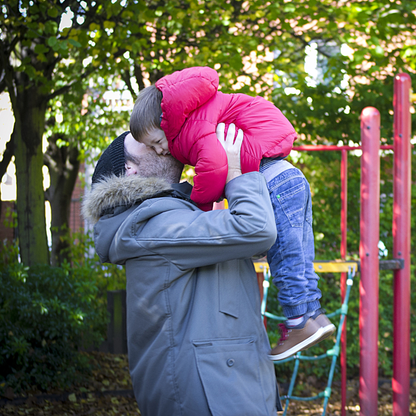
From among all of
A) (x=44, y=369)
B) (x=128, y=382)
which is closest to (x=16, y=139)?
(x=44, y=369)

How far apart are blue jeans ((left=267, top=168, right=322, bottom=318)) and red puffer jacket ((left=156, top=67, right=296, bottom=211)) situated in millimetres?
134

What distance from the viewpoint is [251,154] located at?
191 cm

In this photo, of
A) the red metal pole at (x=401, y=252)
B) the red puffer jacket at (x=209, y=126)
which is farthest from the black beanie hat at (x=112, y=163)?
the red metal pole at (x=401, y=252)

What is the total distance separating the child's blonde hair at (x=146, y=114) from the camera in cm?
186

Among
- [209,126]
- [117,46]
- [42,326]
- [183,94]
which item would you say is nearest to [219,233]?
[209,126]

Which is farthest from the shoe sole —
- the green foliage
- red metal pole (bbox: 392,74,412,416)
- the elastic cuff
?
the green foliage

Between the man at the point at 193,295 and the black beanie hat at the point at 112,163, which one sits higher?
the black beanie hat at the point at 112,163

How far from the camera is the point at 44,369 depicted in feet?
15.8

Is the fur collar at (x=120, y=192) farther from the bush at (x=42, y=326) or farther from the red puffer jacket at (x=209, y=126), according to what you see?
the bush at (x=42, y=326)

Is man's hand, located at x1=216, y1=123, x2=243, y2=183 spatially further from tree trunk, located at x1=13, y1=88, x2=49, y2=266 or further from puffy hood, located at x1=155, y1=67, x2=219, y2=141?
tree trunk, located at x1=13, y1=88, x2=49, y2=266

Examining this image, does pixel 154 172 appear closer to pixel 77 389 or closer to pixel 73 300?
pixel 73 300

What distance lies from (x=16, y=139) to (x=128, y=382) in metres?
3.08

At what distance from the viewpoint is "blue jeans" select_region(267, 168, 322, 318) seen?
1.98 meters

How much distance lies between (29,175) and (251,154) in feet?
15.1
